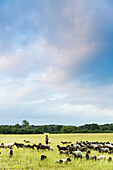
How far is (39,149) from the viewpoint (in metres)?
20.5

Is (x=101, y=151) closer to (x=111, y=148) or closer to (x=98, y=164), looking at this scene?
(x=111, y=148)

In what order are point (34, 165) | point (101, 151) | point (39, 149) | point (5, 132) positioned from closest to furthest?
point (34, 165), point (101, 151), point (39, 149), point (5, 132)

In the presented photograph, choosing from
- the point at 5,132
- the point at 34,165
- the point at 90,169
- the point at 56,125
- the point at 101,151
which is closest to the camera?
the point at 90,169

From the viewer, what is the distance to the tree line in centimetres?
9281

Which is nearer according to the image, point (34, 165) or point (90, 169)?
point (90, 169)

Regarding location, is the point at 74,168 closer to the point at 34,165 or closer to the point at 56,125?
the point at 34,165

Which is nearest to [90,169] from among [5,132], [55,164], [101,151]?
[55,164]

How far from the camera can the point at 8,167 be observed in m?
12.2

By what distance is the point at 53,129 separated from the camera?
13062cm

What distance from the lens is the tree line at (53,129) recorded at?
9281cm

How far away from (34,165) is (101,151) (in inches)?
352

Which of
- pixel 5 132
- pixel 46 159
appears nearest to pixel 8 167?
pixel 46 159

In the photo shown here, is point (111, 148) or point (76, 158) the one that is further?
point (111, 148)

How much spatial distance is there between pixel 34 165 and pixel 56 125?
12507 centimetres
